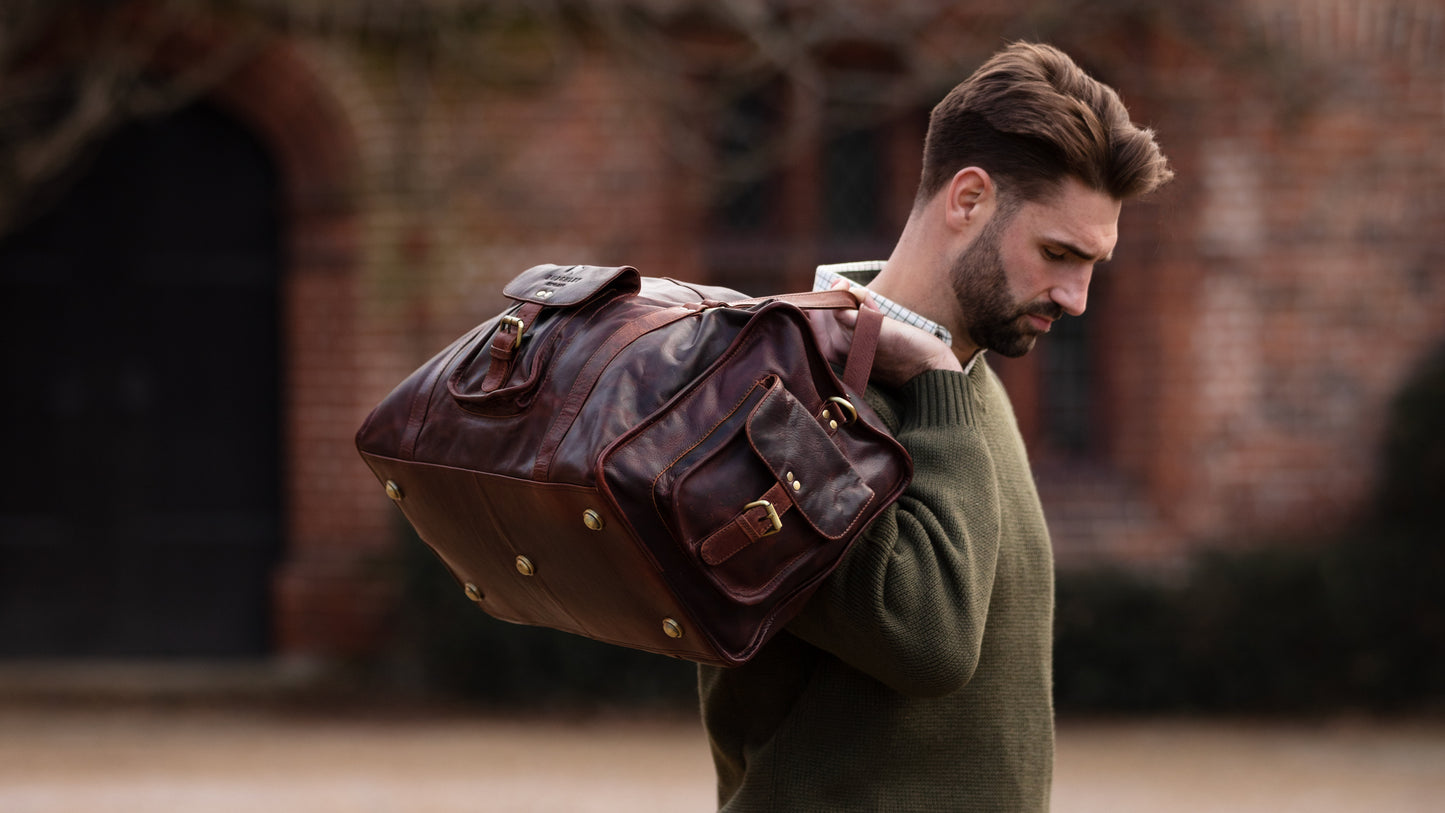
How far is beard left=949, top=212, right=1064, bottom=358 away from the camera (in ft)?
6.53

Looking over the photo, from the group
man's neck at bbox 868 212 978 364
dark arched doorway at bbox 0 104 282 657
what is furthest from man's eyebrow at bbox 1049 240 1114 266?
dark arched doorway at bbox 0 104 282 657

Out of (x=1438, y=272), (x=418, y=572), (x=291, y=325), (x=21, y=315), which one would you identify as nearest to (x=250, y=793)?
(x=418, y=572)

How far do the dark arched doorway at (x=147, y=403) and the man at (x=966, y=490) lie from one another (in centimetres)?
647

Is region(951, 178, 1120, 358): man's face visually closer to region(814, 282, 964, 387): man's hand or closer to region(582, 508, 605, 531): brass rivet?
region(814, 282, 964, 387): man's hand

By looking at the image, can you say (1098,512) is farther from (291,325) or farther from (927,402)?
(927,402)

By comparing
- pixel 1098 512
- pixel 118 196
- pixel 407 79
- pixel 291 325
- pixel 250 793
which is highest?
pixel 407 79

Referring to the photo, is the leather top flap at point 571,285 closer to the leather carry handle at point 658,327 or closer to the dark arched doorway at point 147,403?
the leather carry handle at point 658,327

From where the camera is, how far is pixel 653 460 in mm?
1559

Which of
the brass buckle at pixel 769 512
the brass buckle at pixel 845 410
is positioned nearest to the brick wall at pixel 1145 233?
the brass buckle at pixel 845 410

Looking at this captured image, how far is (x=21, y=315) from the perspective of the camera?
793cm

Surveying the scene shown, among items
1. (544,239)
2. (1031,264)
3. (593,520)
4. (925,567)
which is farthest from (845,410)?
(544,239)

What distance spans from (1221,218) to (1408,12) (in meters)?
1.39

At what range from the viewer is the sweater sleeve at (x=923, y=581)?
1717mm

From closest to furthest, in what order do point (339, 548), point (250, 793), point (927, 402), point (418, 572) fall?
point (927, 402) < point (250, 793) < point (418, 572) < point (339, 548)
